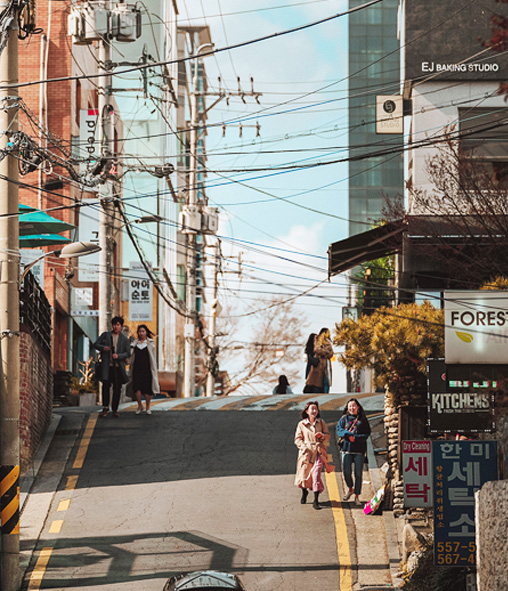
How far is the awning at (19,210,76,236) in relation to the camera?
21125mm

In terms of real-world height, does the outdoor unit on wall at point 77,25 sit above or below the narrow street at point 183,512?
above

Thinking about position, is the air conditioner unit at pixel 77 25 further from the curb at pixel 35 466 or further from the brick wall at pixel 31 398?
the curb at pixel 35 466

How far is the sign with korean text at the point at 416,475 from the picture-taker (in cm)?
1447

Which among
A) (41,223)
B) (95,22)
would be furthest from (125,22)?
(41,223)

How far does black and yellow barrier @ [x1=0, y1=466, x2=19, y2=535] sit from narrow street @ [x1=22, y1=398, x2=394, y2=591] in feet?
2.43

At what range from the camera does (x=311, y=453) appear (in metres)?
17.1

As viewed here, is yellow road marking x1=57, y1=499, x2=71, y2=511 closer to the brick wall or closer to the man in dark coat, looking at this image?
the brick wall

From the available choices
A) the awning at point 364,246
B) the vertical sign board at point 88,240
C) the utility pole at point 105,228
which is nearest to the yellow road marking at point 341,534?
the awning at point 364,246

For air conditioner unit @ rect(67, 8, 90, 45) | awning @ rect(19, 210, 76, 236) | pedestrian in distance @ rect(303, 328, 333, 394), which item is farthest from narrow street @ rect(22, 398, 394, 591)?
air conditioner unit @ rect(67, 8, 90, 45)

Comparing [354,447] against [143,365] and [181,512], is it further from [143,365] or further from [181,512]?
[143,365]

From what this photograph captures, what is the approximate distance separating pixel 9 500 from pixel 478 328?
6781 mm

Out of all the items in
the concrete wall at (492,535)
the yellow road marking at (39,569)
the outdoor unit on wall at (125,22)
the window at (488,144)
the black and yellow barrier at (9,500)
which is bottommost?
the yellow road marking at (39,569)

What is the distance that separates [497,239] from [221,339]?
44.6 metres

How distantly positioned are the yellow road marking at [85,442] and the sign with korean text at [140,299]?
17610 mm
